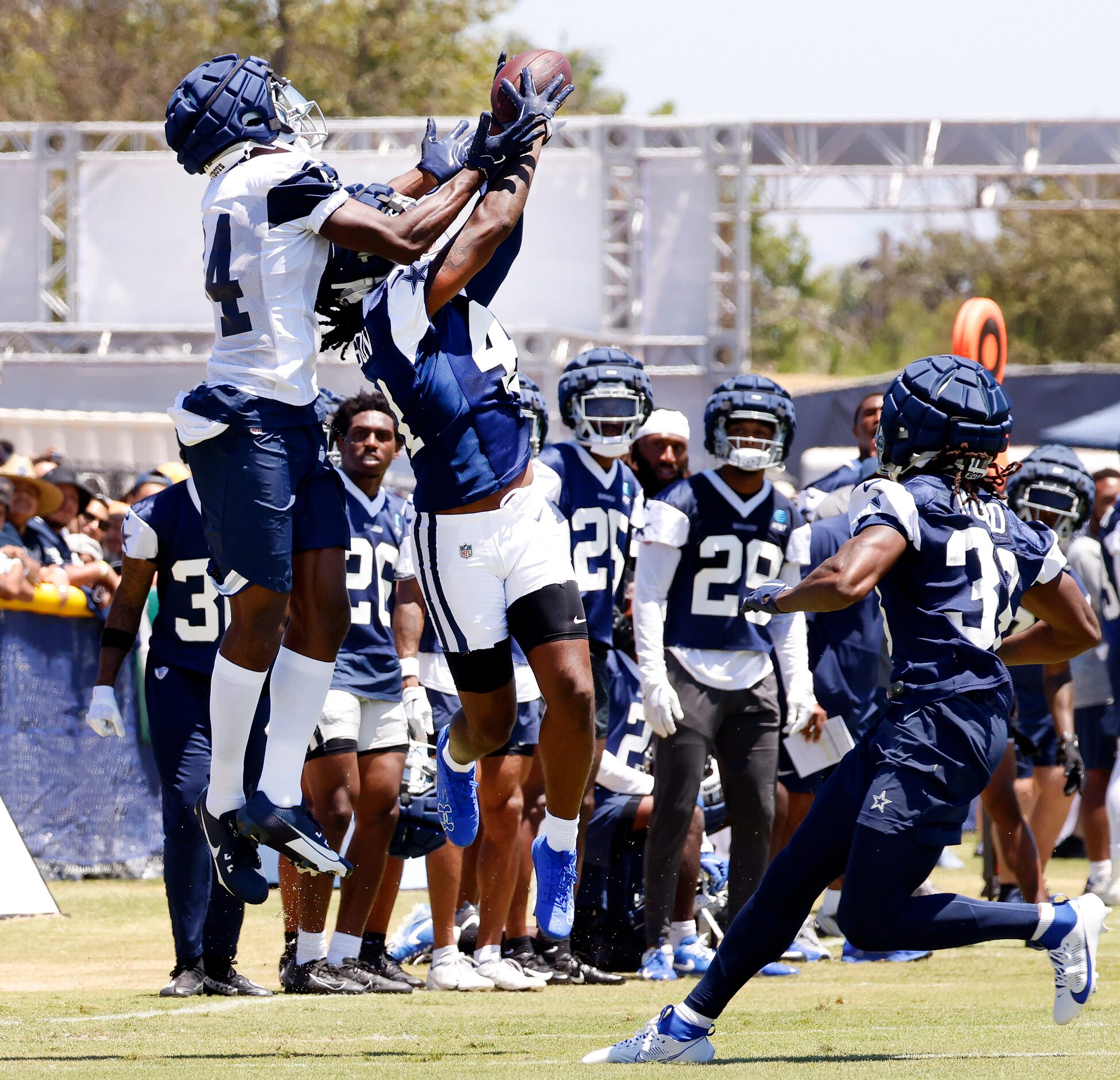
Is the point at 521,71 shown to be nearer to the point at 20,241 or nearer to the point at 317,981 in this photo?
the point at 317,981

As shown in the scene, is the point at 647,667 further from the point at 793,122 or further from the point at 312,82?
the point at 312,82

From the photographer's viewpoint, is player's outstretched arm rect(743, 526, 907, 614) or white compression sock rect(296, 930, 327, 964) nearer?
player's outstretched arm rect(743, 526, 907, 614)

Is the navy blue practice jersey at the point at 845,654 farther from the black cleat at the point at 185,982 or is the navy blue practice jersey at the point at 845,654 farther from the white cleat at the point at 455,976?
the black cleat at the point at 185,982

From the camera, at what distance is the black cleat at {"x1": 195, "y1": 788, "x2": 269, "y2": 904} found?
5.49 meters

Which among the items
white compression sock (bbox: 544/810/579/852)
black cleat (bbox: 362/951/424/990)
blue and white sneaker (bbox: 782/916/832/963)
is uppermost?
white compression sock (bbox: 544/810/579/852)

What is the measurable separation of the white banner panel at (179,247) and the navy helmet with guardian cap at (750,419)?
50.4 ft

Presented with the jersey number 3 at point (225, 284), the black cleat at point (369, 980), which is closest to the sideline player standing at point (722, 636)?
→ the black cleat at point (369, 980)

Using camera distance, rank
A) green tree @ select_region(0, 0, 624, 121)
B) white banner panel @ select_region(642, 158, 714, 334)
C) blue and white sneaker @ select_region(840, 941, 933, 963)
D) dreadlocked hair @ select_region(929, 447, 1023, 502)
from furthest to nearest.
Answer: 1. green tree @ select_region(0, 0, 624, 121)
2. white banner panel @ select_region(642, 158, 714, 334)
3. blue and white sneaker @ select_region(840, 941, 933, 963)
4. dreadlocked hair @ select_region(929, 447, 1023, 502)

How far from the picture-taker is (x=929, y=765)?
16.4 feet

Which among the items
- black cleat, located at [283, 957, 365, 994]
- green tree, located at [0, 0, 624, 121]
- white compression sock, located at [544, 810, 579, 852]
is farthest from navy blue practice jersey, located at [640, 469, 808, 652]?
green tree, located at [0, 0, 624, 121]

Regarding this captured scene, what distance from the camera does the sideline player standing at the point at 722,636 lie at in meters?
7.82

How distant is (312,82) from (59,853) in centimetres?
3041

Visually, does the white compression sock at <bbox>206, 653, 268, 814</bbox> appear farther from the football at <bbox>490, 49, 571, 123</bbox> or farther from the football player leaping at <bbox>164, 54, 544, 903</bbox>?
the football at <bbox>490, 49, 571, 123</bbox>

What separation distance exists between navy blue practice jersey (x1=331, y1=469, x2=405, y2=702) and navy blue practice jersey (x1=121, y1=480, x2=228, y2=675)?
0.67 metres
